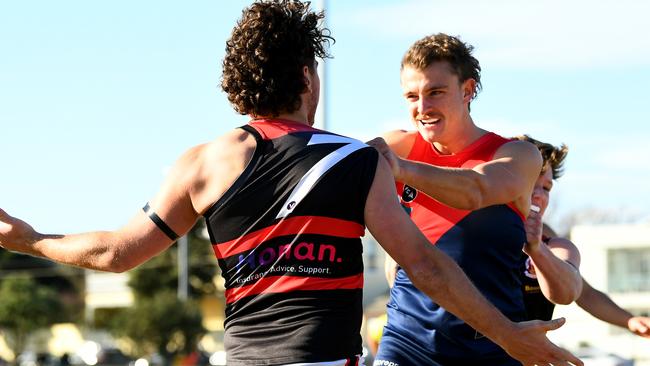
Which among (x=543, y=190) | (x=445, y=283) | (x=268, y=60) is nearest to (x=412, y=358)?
(x=543, y=190)

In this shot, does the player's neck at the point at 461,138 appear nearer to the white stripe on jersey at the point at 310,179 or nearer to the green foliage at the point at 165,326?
the white stripe on jersey at the point at 310,179

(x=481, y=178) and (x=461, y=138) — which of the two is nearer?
(x=481, y=178)

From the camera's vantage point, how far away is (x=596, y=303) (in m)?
7.21

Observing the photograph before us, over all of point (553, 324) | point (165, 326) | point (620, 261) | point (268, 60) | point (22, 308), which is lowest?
point (22, 308)

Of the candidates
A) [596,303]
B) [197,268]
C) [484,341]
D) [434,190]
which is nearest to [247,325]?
[434,190]

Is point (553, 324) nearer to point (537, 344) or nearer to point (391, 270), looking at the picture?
point (537, 344)

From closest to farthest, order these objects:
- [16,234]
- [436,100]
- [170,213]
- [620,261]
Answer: [170,213], [16,234], [436,100], [620,261]

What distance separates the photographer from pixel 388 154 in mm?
4648

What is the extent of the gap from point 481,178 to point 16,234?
2.05 meters

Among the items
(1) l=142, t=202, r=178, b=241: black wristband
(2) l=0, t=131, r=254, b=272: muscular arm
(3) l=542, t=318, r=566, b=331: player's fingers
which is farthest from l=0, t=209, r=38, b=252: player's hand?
(3) l=542, t=318, r=566, b=331: player's fingers

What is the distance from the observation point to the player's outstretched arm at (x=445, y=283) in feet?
14.1

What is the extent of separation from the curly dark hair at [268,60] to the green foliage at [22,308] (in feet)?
214

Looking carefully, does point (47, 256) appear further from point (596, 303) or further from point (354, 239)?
point (596, 303)

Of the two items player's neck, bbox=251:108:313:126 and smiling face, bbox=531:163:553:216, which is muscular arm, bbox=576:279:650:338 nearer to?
smiling face, bbox=531:163:553:216
